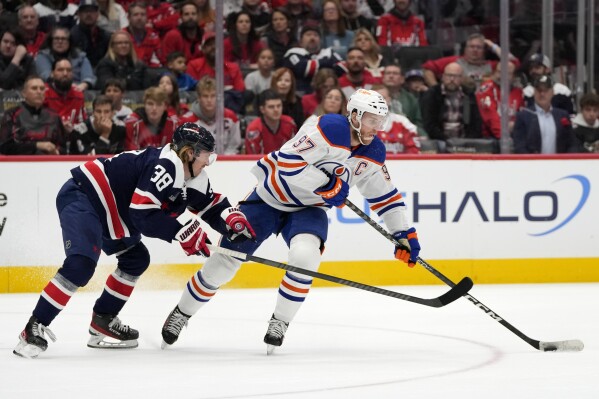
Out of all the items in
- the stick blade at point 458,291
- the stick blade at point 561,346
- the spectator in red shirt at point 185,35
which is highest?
the spectator in red shirt at point 185,35

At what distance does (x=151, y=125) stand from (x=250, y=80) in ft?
2.86

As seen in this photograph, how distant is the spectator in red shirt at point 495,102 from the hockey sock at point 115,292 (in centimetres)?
335

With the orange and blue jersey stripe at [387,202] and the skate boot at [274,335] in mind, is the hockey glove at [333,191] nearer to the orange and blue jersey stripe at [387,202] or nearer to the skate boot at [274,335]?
the orange and blue jersey stripe at [387,202]

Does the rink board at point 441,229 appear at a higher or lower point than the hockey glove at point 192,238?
lower

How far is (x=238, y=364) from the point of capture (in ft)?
14.9

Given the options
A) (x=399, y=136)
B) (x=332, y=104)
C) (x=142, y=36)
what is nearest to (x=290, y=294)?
(x=332, y=104)

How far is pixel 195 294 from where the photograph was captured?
5.02 meters

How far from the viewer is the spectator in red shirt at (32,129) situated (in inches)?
277

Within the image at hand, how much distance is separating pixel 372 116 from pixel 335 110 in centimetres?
266

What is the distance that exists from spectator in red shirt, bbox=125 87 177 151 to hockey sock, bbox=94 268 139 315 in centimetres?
219

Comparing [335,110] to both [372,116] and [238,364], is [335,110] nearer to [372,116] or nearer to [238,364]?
[372,116]

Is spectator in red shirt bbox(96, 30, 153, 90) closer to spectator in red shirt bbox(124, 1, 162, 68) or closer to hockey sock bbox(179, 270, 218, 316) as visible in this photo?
spectator in red shirt bbox(124, 1, 162, 68)

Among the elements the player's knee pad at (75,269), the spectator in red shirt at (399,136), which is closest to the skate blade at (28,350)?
the player's knee pad at (75,269)

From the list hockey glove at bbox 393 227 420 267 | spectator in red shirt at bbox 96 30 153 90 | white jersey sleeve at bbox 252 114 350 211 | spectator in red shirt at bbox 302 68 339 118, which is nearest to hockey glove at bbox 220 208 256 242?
white jersey sleeve at bbox 252 114 350 211
